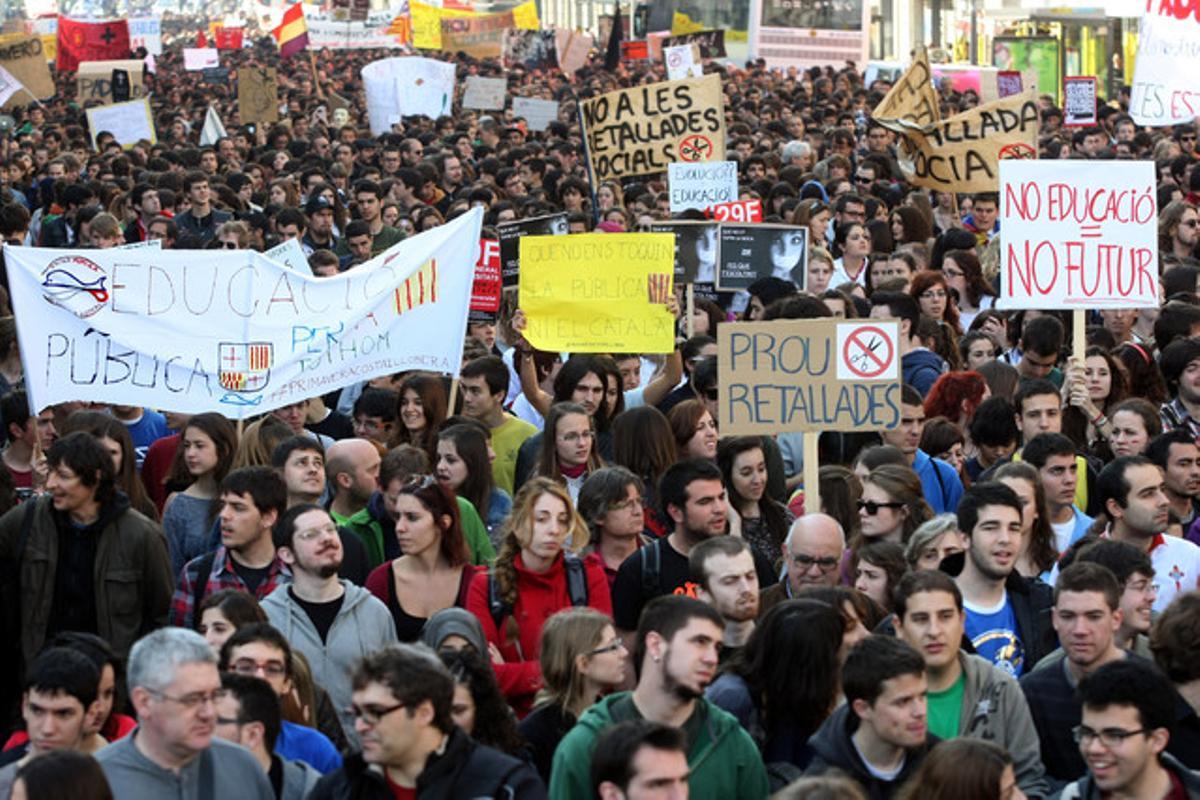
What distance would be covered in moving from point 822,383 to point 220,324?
2.68m

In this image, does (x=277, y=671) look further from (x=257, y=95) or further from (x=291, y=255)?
(x=257, y=95)

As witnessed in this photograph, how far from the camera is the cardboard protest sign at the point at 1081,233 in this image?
10.6m

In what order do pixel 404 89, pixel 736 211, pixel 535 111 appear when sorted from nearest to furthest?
pixel 736 211, pixel 535 111, pixel 404 89

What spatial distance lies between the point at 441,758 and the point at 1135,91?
1491 centimetres

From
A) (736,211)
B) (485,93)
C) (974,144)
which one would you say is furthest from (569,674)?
(485,93)

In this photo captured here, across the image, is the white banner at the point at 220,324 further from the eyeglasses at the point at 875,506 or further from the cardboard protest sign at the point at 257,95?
the cardboard protest sign at the point at 257,95

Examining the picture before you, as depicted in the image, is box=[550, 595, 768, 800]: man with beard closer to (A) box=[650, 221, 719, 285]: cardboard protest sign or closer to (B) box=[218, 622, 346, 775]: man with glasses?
(B) box=[218, 622, 346, 775]: man with glasses

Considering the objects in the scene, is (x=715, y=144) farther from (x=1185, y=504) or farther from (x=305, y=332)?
(x=1185, y=504)

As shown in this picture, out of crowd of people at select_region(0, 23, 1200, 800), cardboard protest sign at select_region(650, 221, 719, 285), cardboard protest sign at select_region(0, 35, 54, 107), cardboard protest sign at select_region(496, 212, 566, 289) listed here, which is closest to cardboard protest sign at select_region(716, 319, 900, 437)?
crowd of people at select_region(0, 23, 1200, 800)

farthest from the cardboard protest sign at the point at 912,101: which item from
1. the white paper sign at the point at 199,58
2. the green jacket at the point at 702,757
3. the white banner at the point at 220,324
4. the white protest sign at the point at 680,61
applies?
the white paper sign at the point at 199,58

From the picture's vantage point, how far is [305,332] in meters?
10.0

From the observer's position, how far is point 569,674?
20.8 feet

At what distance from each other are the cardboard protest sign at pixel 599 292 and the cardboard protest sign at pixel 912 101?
7959mm

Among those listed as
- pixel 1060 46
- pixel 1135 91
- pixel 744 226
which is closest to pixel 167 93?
pixel 1060 46
